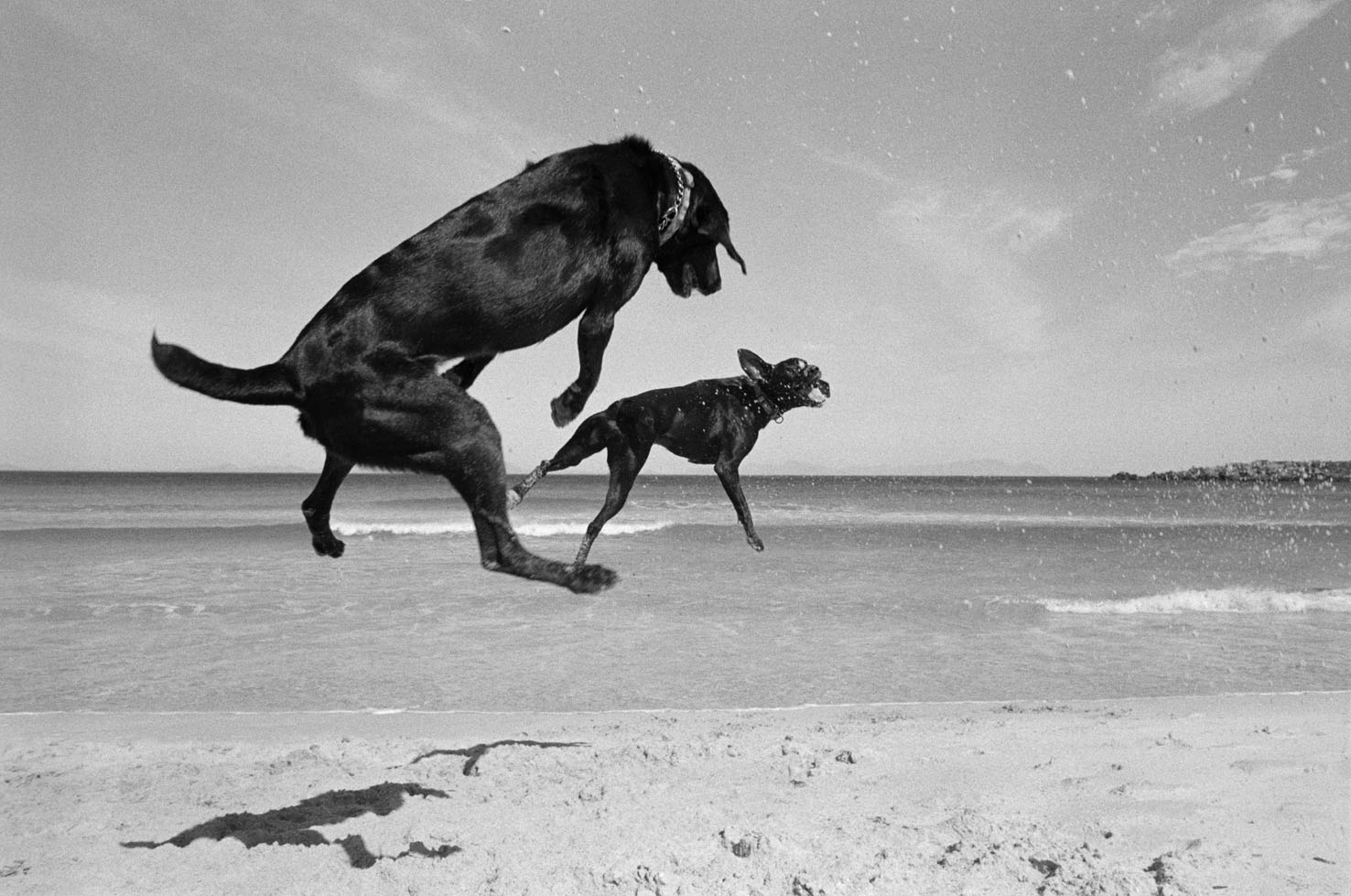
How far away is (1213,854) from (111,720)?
25.3ft

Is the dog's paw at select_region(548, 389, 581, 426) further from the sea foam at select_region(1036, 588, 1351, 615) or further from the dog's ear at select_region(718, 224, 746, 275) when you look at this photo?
the sea foam at select_region(1036, 588, 1351, 615)

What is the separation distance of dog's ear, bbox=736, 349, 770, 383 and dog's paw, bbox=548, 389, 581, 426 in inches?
40.7

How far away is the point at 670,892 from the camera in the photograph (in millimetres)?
4422

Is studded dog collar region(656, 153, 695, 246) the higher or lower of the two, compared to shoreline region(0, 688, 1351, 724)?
higher

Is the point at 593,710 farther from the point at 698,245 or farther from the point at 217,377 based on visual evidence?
the point at 217,377

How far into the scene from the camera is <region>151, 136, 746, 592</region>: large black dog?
2383 millimetres

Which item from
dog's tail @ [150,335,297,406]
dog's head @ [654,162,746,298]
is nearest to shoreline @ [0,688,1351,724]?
dog's head @ [654,162,746,298]

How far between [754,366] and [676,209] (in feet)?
2.55

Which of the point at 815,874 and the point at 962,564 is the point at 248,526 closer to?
the point at 962,564

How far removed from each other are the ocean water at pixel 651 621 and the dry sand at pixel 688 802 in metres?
1.22

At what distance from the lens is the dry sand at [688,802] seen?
4.57 meters

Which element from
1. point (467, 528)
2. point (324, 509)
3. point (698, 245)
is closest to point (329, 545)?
point (324, 509)

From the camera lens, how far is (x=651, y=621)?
39.0 ft

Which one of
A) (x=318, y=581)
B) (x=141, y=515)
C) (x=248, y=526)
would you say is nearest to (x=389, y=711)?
(x=318, y=581)
